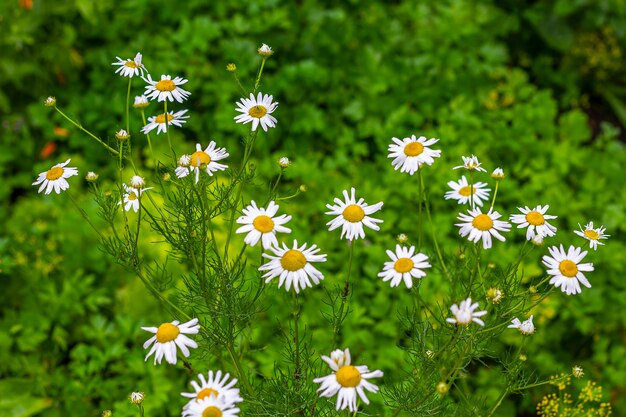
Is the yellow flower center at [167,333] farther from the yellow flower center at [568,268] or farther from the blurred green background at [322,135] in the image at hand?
the yellow flower center at [568,268]

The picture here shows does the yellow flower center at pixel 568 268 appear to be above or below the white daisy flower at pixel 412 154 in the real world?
below

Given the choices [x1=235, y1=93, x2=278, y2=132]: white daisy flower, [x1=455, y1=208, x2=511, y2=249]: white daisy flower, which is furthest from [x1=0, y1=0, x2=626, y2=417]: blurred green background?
[x1=235, y1=93, x2=278, y2=132]: white daisy flower

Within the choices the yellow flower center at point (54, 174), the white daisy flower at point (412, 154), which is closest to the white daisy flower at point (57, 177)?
the yellow flower center at point (54, 174)

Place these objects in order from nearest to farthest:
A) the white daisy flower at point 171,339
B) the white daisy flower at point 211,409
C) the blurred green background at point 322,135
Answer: the white daisy flower at point 211,409 → the white daisy flower at point 171,339 → the blurred green background at point 322,135

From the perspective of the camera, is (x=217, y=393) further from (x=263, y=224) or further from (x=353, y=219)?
(x=353, y=219)

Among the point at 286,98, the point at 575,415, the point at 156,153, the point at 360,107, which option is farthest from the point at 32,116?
the point at 575,415

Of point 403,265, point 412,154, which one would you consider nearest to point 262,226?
point 403,265

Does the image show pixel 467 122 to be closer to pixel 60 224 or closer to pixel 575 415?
pixel 575 415
